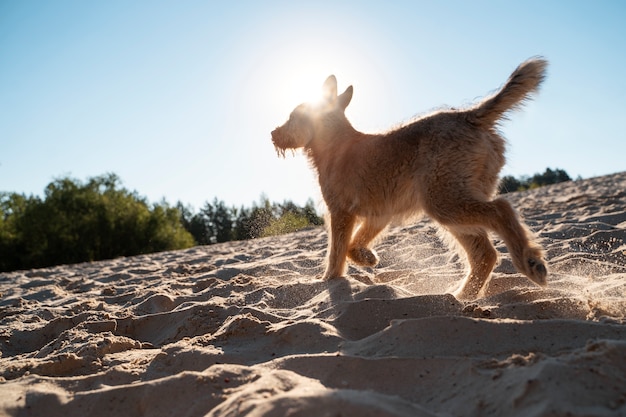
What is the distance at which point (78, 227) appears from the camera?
2542 cm

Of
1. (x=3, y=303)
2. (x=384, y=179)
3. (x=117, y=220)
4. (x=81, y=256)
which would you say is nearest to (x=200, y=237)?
(x=117, y=220)

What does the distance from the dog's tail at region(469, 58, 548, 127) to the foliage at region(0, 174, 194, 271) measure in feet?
79.6

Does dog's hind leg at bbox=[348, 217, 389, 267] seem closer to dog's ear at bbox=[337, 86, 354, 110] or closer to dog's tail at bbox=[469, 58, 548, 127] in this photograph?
dog's tail at bbox=[469, 58, 548, 127]

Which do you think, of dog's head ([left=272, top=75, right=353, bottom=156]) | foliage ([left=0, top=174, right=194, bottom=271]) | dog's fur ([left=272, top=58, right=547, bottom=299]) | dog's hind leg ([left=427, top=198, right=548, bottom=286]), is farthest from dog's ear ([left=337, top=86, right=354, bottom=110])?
foliage ([left=0, top=174, right=194, bottom=271])

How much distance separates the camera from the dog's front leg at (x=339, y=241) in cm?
452

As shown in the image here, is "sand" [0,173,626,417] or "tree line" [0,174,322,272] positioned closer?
"sand" [0,173,626,417]

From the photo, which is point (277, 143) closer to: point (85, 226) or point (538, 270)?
point (538, 270)

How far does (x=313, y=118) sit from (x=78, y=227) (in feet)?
78.9

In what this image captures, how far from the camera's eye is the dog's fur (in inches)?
132

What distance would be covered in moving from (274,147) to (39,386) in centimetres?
378

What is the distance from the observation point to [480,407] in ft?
5.52

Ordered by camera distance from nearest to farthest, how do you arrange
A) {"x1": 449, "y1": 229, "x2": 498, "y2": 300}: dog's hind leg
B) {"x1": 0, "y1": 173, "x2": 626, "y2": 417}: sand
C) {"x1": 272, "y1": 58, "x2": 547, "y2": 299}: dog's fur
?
{"x1": 0, "y1": 173, "x2": 626, "y2": 417}: sand < {"x1": 272, "y1": 58, "x2": 547, "y2": 299}: dog's fur < {"x1": 449, "y1": 229, "x2": 498, "y2": 300}: dog's hind leg

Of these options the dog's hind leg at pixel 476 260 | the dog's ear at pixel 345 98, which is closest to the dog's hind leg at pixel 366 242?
the dog's hind leg at pixel 476 260

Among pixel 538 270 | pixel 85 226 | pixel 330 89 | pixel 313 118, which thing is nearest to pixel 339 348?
pixel 538 270
